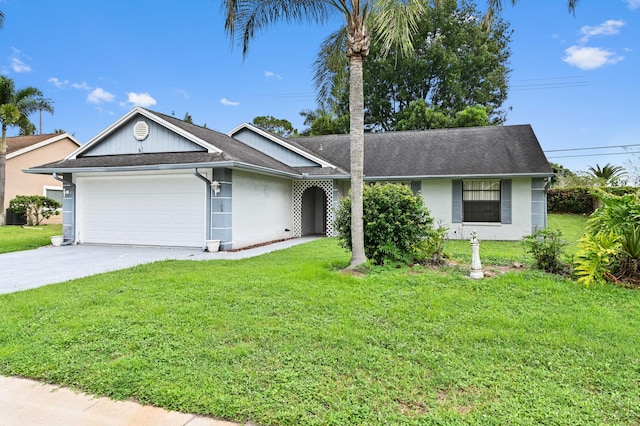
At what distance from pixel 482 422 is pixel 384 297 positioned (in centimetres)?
293

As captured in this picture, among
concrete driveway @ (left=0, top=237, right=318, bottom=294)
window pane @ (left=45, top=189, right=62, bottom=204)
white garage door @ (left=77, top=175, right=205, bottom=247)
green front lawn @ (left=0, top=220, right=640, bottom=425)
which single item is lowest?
green front lawn @ (left=0, top=220, right=640, bottom=425)

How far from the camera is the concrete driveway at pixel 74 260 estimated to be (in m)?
7.30

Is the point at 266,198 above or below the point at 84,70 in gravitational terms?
below

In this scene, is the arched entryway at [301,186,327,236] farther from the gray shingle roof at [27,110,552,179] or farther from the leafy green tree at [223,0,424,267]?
the leafy green tree at [223,0,424,267]

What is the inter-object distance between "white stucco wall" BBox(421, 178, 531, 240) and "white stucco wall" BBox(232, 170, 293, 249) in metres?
5.35

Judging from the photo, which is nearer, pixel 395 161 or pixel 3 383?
pixel 3 383

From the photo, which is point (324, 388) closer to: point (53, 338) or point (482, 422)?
point (482, 422)

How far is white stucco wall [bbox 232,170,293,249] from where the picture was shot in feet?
37.5

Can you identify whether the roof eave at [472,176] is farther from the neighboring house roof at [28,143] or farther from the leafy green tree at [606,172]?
the neighboring house roof at [28,143]

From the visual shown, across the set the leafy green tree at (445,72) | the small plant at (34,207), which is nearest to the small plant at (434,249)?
the small plant at (34,207)

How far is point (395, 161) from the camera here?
15398 millimetres

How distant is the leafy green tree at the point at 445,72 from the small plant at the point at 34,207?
22.7 meters

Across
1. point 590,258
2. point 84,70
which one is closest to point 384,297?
point 590,258

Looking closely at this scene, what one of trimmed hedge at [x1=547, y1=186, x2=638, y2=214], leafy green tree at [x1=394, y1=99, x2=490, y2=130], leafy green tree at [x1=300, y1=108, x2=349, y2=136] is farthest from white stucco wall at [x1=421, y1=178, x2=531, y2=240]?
leafy green tree at [x1=300, y1=108, x2=349, y2=136]
